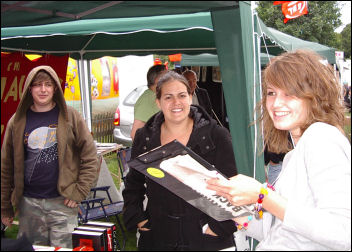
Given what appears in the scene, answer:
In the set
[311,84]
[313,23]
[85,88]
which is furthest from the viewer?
[313,23]

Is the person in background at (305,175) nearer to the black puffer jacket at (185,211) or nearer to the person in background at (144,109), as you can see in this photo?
the black puffer jacket at (185,211)

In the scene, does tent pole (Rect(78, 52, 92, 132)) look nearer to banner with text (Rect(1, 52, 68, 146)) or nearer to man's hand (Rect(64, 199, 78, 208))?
banner with text (Rect(1, 52, 68, 146))

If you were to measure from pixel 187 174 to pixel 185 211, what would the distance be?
0.82m

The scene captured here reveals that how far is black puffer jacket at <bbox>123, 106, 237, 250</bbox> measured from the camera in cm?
211

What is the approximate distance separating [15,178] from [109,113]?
8.41 m

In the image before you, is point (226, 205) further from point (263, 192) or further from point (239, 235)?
point (239, 235)

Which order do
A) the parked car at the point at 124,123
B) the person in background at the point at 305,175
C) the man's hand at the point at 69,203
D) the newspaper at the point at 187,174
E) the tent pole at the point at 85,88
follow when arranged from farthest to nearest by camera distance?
the parked car at the point at 124,123
the tent pole at the point at 85,88
the man's hand at the point at 69,203
the newspaper at the point at 187,174
the person in background at the point at 305,175

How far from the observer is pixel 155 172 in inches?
58.4

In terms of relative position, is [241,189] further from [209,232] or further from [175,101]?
[175,101]

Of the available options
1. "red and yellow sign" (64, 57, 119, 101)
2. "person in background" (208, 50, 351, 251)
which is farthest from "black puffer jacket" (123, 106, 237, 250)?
"red and yellow sign" (64, 57, 119, 101)

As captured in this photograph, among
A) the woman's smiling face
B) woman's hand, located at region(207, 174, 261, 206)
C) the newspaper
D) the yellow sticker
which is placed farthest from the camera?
the woman's smiling face

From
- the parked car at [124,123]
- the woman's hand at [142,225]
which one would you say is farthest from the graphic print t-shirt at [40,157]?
the parked car at [124,123]

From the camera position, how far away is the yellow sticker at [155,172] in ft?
4.79

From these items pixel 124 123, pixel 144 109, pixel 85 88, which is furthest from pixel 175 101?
pixel 124 123
